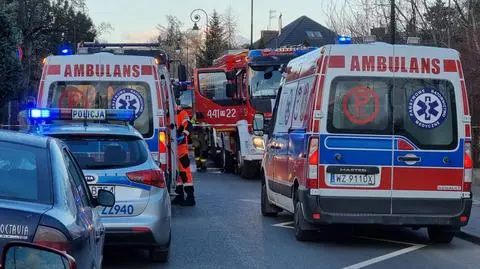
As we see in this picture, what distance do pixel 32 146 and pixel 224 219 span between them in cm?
836

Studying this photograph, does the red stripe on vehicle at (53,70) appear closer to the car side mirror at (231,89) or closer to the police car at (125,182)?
the police car at (125,182)

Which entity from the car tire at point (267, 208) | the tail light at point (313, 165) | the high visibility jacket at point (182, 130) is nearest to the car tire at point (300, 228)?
the tail light at point (313, 165)

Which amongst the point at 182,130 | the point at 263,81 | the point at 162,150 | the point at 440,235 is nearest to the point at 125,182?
the point at 162,150

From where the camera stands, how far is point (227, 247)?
10.1 metres

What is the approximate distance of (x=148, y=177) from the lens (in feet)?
27.7

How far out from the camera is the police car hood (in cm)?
369

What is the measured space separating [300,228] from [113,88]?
4023 mm

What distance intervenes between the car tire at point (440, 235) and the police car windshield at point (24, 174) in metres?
7.06

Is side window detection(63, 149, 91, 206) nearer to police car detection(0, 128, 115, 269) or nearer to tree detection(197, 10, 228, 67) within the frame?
police car detection(0, 128, 115, 269)

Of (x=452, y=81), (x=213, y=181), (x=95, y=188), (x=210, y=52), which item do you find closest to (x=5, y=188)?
(x=95, y=188)

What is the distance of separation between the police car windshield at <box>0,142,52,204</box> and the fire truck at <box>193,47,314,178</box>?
53.6 ft

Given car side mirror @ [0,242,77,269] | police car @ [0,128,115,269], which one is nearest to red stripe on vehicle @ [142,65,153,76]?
police car @ [0,128,115,269]

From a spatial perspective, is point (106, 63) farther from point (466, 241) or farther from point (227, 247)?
point (466, 241)

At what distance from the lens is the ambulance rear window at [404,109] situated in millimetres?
10039
